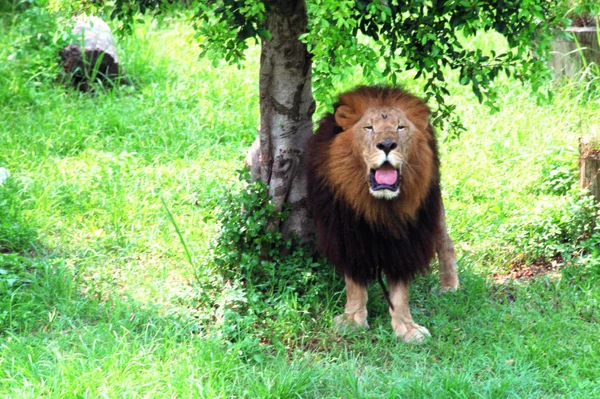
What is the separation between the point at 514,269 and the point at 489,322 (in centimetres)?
89

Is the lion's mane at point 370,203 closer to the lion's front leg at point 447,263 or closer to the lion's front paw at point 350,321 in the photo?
the lion's front paw at point 350,321

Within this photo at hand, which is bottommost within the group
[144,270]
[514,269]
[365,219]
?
[144,270]

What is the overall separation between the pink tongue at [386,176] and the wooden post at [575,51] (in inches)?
164

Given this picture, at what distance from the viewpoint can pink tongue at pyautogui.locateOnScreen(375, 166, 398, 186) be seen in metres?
4.00

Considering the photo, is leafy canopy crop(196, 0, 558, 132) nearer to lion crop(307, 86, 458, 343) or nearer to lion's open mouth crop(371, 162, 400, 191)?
lion crop(307, 86, 458, 343)

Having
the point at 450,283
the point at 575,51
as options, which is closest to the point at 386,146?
the point at 450,283

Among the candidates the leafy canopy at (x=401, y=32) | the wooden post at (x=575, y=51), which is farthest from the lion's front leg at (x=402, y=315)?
the wooden post at (x=575, y=51)

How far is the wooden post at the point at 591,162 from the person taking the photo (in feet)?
17.4

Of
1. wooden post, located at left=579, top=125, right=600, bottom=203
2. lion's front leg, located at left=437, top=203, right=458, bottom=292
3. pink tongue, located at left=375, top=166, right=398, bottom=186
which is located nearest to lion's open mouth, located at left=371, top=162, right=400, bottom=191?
pink tongue, located at left=375, top=166, right=398, bottom=186

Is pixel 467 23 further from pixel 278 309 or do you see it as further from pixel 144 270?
pixel 144 270

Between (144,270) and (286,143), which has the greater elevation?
(286,143)

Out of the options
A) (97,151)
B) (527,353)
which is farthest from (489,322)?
(97,151)

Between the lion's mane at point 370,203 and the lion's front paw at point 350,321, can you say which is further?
the lion's front paw at point 350,321

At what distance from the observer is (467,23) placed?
13.0ft
